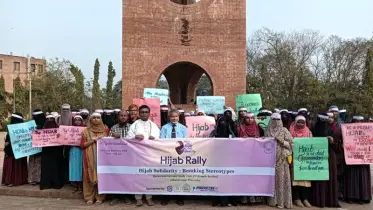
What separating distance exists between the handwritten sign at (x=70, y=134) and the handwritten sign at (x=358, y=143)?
15.2 feet

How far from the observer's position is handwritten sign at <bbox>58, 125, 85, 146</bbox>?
679cm

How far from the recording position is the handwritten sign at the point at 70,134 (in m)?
6.79

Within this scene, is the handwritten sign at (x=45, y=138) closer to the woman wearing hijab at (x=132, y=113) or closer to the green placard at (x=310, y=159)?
the woman wearing hijab at (x=132, y=113)

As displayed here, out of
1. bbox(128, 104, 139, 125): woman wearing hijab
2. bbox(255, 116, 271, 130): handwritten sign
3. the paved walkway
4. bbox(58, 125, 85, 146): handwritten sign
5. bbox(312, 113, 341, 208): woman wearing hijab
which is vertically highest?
bbox(128, 104, 139, 125): woman wearing hijab

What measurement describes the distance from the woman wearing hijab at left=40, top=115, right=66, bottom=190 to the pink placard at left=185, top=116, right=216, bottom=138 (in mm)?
2548

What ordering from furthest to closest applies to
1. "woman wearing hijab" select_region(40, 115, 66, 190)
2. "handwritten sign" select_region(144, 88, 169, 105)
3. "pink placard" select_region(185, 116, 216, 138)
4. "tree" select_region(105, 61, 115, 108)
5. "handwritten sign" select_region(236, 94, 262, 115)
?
"tree" select_region(105, 61, 115, 108) < "handwritten sign" select_region(144, 88, 169, 105) < "handwritten sign" select_region(236, 94, 262, 115) < "pink placard" select_region(185, 116, 216, 138) < "woman wearing hijab" select_region(40, 115, 66, 190)

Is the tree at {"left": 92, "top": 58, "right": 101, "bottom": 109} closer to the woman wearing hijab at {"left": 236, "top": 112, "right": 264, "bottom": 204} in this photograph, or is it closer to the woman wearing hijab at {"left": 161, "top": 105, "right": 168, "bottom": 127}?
the woman wearing hijab at {"left": 161, "top": 105, "right": 168, "bottom": 127}

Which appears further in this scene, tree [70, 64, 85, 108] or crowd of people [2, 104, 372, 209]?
tree [70, 64, 85, 108]

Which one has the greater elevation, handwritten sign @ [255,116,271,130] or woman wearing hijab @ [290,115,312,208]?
handwritten sign @ [255,116,271,130]

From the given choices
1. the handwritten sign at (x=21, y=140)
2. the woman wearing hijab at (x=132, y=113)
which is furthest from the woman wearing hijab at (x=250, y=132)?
the handwritten sign at (x=21, y=140)

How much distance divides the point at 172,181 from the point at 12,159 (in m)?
3.47

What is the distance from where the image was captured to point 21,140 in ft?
23.5

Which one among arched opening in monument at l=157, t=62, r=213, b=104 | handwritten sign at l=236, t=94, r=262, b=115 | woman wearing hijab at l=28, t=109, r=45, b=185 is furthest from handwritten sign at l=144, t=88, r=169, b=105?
arched opening in monument at l=157, t=62, r=213, b=104

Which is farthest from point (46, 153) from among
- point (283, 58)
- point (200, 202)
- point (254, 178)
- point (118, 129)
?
point (283, 58)
